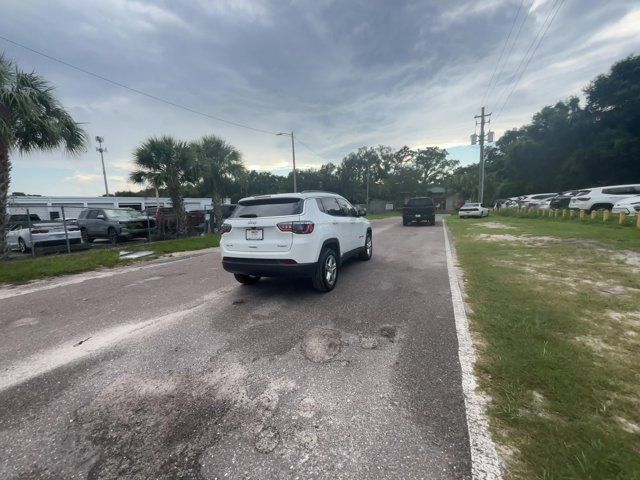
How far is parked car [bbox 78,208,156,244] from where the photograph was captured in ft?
39.5

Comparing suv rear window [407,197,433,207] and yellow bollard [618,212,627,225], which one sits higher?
suv rear window [407,197,433,207]

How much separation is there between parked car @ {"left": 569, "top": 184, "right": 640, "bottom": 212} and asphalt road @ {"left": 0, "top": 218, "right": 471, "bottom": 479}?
1933 cm

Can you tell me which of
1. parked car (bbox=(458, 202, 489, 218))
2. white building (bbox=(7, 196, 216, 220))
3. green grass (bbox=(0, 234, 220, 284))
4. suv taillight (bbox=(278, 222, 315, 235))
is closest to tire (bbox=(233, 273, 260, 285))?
suv taillight (bbox=(278, 222, 315, 235))

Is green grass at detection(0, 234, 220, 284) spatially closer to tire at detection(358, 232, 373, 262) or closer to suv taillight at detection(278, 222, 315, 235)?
suv taillight at detection(278, 222, 315, 235)

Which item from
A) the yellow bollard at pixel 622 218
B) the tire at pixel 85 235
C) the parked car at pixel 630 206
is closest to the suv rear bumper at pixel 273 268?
the tire at pixel 85 235

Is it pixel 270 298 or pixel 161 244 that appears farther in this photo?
pixel 161 244

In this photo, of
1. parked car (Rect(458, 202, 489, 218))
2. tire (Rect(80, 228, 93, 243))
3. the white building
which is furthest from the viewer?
parked car (Rect(458, 202, 489, 218))

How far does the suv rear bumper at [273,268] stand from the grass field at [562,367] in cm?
243

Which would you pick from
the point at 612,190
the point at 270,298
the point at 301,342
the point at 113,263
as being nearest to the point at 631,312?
the point at 301,342

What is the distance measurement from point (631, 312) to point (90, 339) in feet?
22.7

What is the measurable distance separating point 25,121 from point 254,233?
8603mm

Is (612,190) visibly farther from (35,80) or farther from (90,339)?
(35,80)

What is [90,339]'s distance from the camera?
139 inches

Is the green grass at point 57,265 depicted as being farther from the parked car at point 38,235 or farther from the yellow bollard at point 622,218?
the yellow bollard at point 622,218
